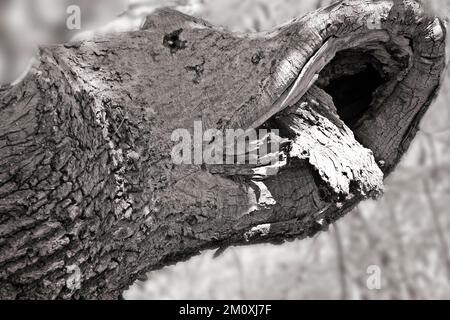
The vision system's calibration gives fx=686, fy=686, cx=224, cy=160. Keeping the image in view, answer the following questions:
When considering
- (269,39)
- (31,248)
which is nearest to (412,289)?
(269,39)

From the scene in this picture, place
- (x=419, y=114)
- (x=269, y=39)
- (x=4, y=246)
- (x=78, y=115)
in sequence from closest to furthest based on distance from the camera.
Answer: (x=4, y=246) → (x=78, y=115) → (x=269, y=39) → (x=419, y=114)

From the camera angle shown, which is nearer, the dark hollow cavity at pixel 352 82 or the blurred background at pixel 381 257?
the dark hollow cavity at pixel 352 82

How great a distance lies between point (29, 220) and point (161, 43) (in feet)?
2.78

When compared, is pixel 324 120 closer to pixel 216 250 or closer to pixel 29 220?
pixel 216 250

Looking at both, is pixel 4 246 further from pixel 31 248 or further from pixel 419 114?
Answer: pixel 419 114

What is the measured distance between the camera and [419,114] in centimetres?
285

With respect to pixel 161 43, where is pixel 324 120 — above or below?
below

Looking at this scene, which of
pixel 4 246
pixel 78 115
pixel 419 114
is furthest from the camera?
pixel 419 114

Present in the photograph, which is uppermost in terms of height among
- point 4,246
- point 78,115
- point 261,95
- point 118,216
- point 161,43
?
point 161,43

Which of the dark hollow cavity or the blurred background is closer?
the dark hollow cavity

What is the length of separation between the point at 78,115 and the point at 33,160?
0.67 feet

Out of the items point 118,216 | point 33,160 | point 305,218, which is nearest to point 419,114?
point 305,218

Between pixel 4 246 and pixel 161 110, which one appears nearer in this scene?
pixel 4 246

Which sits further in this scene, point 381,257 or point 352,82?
point 381,257
